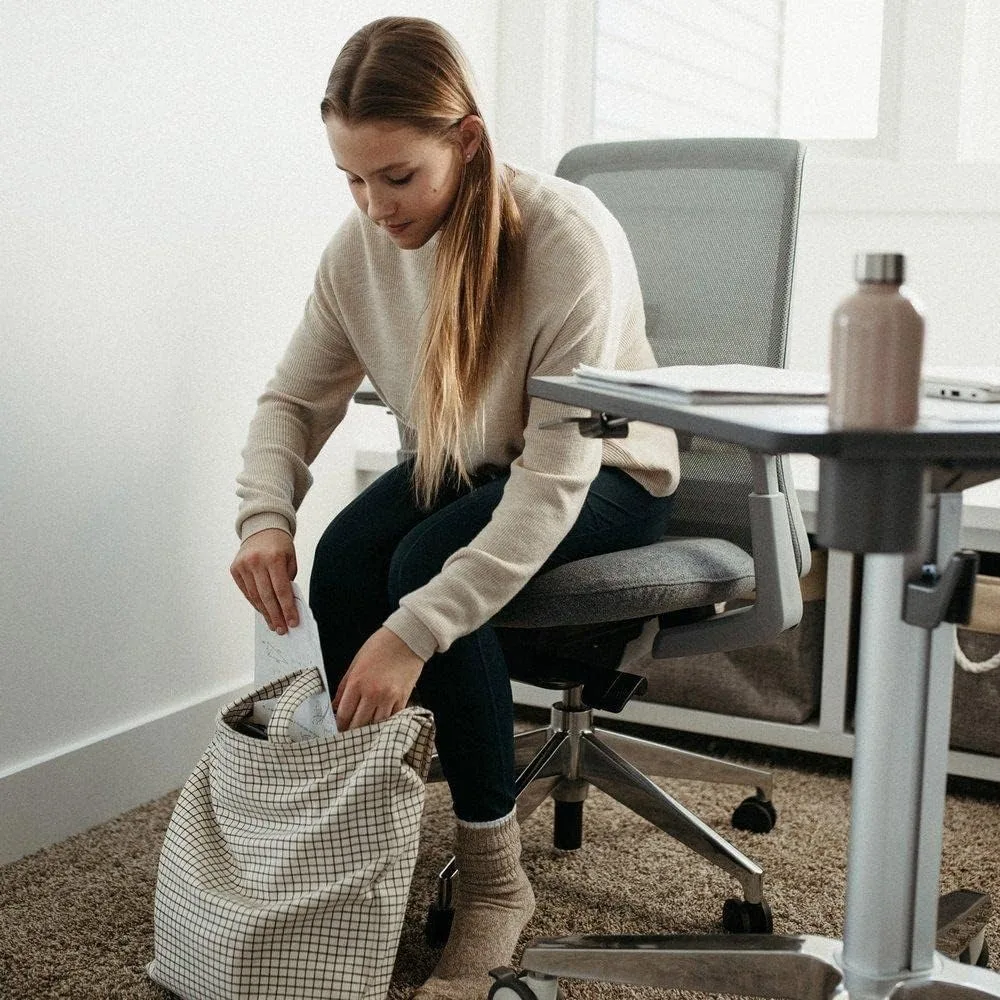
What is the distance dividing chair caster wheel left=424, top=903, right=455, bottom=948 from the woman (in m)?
0.10

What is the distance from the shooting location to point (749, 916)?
146 cm

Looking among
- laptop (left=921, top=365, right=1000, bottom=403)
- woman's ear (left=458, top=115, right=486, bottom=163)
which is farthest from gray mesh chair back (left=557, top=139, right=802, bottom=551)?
laptop (left=921, top=365, right=1000, bottom=403)

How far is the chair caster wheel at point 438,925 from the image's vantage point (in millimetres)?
1414

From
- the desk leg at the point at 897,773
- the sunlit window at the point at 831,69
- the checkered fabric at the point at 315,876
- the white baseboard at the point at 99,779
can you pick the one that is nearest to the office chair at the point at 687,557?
the checkered fabric at the point at 315,876

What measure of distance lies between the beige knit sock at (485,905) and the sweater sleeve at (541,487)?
0.23 metres

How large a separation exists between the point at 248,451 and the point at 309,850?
512 mm

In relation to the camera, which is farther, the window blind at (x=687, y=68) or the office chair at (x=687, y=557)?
the window blind at (x=687, y=68)

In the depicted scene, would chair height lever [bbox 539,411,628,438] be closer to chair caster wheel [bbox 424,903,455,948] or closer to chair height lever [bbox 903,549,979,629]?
chair height lever [bbox 903,549,979,629]

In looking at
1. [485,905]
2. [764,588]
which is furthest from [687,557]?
[485,905]

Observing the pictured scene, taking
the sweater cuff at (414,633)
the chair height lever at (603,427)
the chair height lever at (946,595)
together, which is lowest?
the sweater cuff at (414,633)

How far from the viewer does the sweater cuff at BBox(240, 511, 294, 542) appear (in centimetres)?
143

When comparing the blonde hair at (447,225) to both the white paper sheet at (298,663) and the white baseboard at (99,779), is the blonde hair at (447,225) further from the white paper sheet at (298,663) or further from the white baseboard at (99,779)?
the white baseboard at (99,779)

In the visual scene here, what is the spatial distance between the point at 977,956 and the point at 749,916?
250 millimetres

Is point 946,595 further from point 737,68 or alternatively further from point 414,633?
point 737,68
